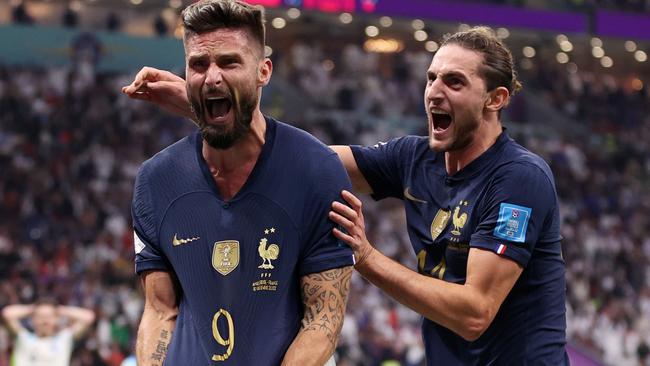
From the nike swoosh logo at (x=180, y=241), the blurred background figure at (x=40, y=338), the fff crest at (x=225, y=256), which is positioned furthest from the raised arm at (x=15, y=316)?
the fff crest at (x=225, y=256)

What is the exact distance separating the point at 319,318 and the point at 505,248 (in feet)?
2.81

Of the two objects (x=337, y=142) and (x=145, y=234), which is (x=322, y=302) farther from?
(x=337, y=142)

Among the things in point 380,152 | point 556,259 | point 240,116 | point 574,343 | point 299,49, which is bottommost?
point 574,343

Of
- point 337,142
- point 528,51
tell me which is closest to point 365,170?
point 337,142

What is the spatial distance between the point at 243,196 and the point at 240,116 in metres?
0.27

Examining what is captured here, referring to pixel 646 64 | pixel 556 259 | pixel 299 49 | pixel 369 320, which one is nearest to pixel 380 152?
pixel 556 259

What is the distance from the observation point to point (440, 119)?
4.30 meters

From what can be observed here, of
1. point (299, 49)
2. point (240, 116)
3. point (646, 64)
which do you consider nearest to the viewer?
point (240, 116)

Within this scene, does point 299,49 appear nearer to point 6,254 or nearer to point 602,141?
point 602,141

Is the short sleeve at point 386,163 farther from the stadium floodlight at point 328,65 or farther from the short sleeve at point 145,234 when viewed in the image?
the stadium floodlight at point 328,65

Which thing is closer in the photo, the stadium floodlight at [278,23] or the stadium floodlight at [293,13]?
the stadium floodlight at [293,13]

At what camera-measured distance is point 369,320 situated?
16.6 metres

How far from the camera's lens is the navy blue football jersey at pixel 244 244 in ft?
11.5

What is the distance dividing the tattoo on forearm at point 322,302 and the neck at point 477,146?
39.0 inches
